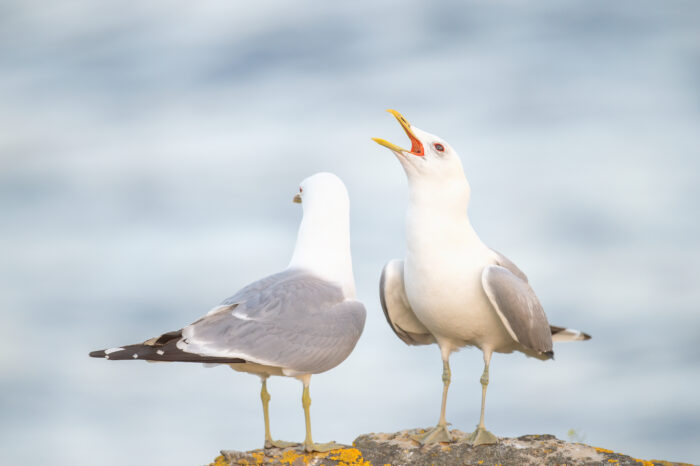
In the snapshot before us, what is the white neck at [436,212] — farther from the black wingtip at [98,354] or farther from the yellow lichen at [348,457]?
the black wingtip at [98,354]

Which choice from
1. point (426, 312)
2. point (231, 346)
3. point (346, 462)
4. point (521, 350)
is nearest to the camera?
point (231, 346)

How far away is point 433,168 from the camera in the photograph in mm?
8984

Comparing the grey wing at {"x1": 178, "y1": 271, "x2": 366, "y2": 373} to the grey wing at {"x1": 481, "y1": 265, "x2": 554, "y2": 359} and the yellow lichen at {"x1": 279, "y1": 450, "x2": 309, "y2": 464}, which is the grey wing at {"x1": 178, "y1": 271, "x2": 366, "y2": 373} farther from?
the grey wing at {"x1": 481, "y1": 265, "x2": 554, "y2": 359}

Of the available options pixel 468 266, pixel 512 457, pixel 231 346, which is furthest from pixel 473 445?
pixel 231 346

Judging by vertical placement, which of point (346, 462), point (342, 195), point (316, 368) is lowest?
point (346, 462)

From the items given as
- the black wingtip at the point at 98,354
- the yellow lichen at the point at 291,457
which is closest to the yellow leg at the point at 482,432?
the yellow lichen at the point at 291,457

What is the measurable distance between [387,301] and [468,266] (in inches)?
46.2

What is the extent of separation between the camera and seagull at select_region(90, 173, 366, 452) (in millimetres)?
7848

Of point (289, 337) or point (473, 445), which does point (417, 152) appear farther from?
point (473, 445)

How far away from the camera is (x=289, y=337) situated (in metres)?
8.15

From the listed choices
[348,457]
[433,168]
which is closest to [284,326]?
[348,457]

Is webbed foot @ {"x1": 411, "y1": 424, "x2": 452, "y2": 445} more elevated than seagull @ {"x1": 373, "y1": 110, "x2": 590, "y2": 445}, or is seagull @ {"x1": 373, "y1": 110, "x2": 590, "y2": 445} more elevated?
seagull @ {"x1": 373, "y1": 110, "x2": 590, "y2": 445}

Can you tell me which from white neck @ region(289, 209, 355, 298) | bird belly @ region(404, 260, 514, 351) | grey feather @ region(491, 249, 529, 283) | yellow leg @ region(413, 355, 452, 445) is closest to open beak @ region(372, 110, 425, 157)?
white neck @ region(289, 209, 355, 298)

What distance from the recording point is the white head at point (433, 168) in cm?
899
